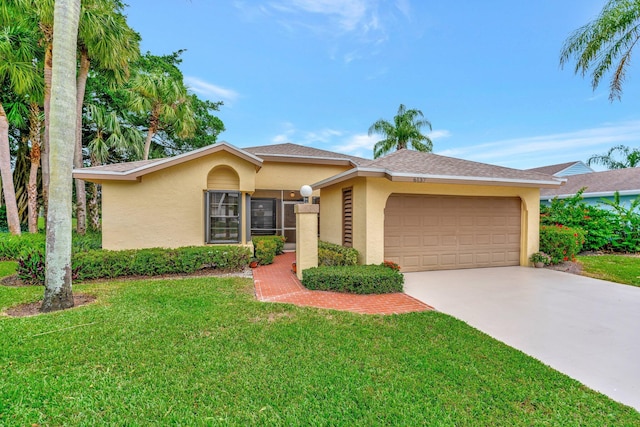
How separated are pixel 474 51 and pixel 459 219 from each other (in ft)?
32.3

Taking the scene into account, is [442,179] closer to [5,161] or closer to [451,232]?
[451,232]

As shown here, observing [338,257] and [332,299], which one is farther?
[338,257]

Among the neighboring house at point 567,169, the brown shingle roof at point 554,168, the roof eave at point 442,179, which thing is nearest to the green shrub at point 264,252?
the roof eave at point 442,179

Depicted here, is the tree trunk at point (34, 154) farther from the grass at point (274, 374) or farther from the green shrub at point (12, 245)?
the grass at point (274, 374)

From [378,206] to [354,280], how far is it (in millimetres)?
2650

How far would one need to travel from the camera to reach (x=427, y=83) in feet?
56.1

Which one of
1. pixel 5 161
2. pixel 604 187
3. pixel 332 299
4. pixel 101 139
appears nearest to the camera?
pixel 332 299

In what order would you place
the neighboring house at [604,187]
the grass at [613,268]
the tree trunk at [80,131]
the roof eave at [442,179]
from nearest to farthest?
the roof eave at [442,179] < the grass at [613,268] < the tree trunk at [80,131] < the neighboring house at [604,187]

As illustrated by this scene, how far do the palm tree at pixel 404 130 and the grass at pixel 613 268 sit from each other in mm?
15526

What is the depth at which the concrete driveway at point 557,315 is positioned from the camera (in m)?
3.69

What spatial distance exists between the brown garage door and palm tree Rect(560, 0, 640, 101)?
6.53 m

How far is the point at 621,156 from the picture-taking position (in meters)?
31.3

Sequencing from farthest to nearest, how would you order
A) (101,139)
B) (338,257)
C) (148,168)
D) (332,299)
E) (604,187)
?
(604,187) < (101,139) < (148,168) < (338,257) < (332,299)

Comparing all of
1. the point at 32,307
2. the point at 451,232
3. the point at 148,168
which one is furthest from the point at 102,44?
the point at 451,232
